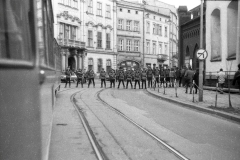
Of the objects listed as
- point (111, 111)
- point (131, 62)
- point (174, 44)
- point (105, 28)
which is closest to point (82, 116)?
point (111, 111)

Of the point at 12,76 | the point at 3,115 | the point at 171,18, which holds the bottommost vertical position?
the point at 3,115

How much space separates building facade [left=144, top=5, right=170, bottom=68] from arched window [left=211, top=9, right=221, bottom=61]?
96.6 feet

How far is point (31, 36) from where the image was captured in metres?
1.93

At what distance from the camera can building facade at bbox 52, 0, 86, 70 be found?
1448 inches

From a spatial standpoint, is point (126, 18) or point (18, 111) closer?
point (18, 111)

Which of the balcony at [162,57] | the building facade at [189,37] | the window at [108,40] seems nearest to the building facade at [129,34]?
the window at [108,40]

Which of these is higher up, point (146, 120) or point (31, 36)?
point (31, 36)

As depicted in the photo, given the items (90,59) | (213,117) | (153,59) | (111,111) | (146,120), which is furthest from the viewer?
(153,59)

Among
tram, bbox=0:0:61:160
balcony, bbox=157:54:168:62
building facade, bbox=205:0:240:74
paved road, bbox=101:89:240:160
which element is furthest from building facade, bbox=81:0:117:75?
tram, bbox=0:0:61:160

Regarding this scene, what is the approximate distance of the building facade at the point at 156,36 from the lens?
52.8m

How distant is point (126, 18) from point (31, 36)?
48210mm

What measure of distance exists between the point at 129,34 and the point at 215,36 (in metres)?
28.7

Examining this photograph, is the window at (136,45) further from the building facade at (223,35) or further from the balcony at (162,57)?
the building facade at (223,35)

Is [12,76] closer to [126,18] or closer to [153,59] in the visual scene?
[126,18]
